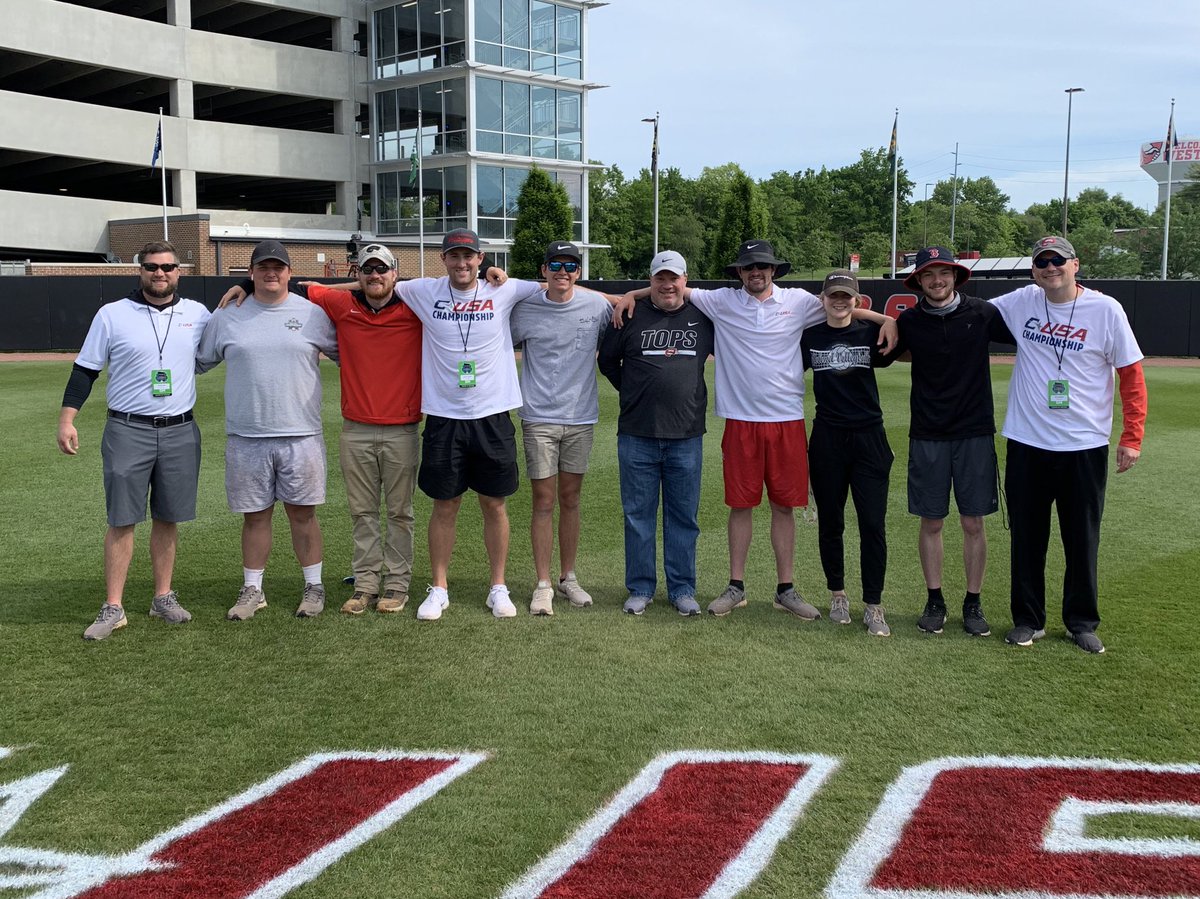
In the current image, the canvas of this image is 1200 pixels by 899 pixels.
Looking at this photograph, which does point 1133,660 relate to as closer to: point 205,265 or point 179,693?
point 179,693

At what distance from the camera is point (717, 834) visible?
3730mm

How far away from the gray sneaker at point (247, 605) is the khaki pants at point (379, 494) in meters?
0.54

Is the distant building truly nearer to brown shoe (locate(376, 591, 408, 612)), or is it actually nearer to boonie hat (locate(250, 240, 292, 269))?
boonie hat (locate(250, 240, 292, 269))

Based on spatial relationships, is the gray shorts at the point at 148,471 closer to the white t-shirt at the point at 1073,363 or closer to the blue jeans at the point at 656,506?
the blue jeans at the point at 656,506

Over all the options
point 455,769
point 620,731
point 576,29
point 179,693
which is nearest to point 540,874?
point 455,769

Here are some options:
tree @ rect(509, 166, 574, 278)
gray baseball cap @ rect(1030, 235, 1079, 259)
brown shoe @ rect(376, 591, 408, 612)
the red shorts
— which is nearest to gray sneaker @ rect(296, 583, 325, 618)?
brown shoe @ rect(376, 591, 408, 612)

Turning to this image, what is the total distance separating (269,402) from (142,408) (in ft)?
2.13

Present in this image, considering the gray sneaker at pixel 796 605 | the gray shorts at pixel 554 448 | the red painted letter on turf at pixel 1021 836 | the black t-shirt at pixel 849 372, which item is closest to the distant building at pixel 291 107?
the gray shorts at pixel 554 448

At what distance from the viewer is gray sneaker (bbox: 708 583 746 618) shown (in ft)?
20.6

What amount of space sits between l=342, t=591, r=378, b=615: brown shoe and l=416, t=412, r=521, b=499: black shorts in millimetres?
750

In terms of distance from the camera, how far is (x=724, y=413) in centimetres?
628

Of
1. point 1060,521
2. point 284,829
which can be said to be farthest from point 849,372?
point 284,829

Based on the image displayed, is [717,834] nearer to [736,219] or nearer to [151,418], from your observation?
[151,418]

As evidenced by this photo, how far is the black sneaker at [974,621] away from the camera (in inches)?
231
